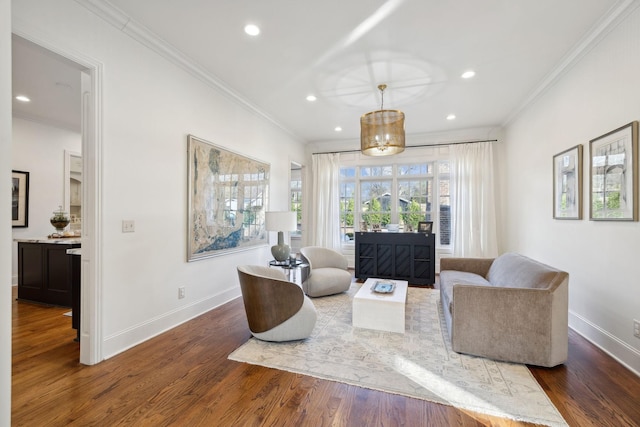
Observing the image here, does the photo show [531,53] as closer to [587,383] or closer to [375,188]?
[587,383]

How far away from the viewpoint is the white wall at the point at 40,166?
15.8 ft

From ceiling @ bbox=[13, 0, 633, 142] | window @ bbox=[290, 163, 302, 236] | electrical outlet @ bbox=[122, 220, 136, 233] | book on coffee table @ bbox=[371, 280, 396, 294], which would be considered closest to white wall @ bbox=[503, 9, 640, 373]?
ceiling @ bbox=[13, 0, 633, 142]

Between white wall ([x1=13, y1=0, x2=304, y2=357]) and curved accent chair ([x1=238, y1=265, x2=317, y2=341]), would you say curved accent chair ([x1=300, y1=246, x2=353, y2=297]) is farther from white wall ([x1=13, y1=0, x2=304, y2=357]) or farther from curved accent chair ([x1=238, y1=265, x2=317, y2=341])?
curved accent chair ([x1=238, y1=265, x2=317, y2=341])

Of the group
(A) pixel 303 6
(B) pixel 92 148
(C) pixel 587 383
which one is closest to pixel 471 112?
(A) pixel 303 6

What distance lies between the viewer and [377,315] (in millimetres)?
3074

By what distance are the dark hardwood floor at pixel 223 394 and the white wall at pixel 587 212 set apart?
39 cm

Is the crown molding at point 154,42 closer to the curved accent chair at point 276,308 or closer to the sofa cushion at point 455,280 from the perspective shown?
the curved accent chair at point 276,308

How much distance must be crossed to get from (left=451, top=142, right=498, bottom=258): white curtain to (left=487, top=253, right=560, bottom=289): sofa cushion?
6.36 feet

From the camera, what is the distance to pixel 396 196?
20.5 feet

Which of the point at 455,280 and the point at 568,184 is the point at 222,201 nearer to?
the point at 455,280

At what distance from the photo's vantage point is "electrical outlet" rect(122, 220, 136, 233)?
2.64 meters

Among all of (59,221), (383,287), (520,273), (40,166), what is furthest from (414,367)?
(40,166)

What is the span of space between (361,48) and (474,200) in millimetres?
3853

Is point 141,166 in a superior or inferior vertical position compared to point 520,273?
superior
